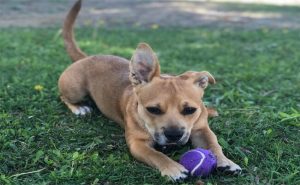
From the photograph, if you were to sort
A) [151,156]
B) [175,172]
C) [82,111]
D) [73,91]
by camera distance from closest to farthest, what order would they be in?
[175,172] < [151,156] < [82,111] < [73,91]

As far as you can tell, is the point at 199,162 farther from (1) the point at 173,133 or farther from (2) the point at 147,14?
(2) the point at 147,14

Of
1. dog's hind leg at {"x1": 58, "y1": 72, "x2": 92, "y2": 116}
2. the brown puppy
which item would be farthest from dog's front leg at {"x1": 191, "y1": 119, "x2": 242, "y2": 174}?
dog's hind leg at {"x1": 58, "y1": 72, "x2": 92, "y2": 116}

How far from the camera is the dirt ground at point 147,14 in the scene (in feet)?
44.9

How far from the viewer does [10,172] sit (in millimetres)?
3943

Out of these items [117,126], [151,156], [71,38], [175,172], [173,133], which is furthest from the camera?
[71,38]

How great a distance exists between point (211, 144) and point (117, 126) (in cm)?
124

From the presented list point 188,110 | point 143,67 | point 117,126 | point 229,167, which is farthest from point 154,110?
point 117,126

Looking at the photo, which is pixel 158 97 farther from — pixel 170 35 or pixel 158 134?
pixel 170 35

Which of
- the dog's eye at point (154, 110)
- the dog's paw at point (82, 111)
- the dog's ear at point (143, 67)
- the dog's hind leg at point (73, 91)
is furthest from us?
the dog's hind leg at point (73, 91)

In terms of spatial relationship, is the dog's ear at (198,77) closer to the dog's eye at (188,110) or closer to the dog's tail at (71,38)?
the dog's eye at (188,110)

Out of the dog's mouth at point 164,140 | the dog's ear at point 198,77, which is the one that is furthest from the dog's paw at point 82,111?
the dog's mouth at point 164,140

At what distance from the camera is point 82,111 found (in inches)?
217

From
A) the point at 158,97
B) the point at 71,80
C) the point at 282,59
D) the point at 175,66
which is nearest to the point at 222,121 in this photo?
the point at 158,97

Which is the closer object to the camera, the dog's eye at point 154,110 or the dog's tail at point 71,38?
the dog's eye at point 154,110
